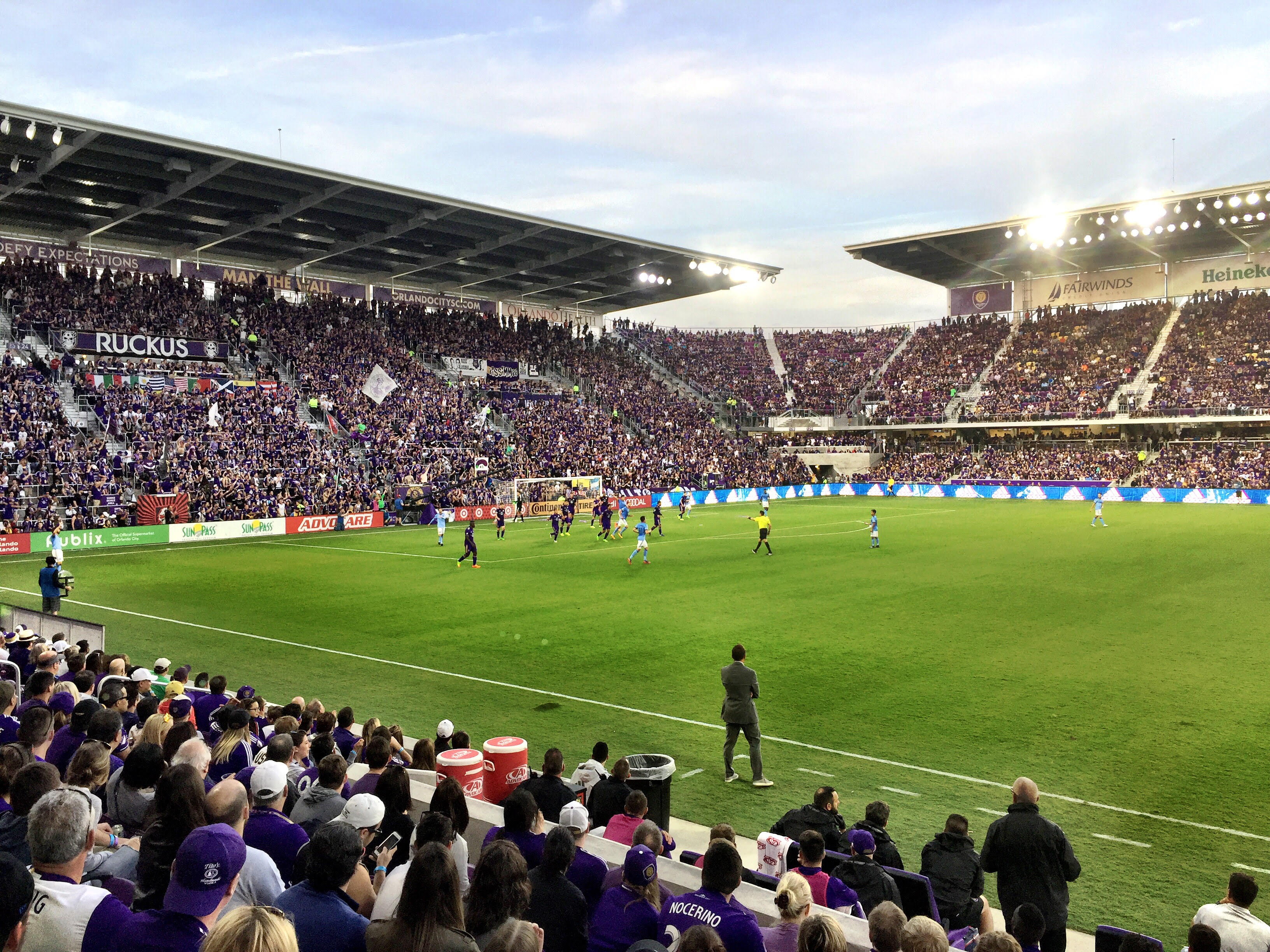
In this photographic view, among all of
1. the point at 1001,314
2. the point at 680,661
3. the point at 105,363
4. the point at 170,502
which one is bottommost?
the point at 680,661

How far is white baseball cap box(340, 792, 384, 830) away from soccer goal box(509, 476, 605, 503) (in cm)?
4481

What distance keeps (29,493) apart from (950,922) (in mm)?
38703

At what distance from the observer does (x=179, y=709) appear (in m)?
9.18

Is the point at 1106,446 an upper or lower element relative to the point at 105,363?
lower

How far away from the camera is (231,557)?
104ft

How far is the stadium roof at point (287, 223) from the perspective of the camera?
37812 mm

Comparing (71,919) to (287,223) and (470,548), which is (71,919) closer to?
(470,548)

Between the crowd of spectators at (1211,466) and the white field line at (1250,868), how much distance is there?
5314 cm

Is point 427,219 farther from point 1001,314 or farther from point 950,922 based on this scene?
point 1001,314

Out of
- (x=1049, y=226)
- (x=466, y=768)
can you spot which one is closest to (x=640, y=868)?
(x=466, y=768)

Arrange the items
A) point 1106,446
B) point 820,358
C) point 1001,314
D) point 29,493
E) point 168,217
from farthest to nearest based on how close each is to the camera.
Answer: point 820,358
point 1001,314
point 1106,446
point 168,217
point 29,493

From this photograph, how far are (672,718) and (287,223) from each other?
44.0m

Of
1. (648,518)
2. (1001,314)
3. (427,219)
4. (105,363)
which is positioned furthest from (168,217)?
(1001,314)

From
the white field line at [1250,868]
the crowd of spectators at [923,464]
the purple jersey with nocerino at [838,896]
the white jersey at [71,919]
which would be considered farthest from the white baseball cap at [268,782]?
the crowd of spectators at [923,464]
